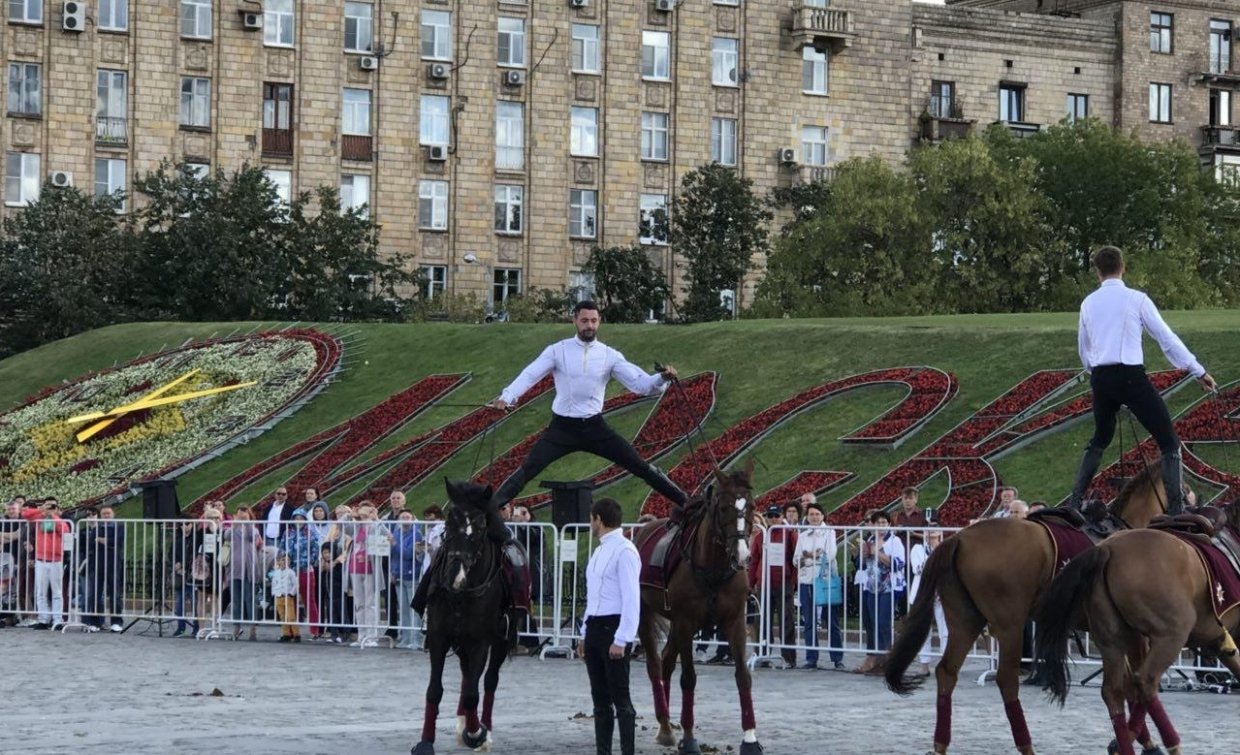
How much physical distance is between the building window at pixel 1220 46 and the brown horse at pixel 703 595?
3453 inches

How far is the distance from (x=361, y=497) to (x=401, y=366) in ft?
32.2

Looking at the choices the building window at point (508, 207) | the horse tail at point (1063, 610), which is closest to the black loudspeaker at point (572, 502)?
the horse tail at point (1063, 610)

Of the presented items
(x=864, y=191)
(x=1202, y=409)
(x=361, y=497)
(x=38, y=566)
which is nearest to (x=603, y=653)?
(x=38, y=566)

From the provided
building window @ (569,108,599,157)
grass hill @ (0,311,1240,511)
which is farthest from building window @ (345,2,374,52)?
grass hill @ (0,311,1240,511)

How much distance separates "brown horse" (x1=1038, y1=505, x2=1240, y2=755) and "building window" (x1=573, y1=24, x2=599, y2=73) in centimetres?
7019

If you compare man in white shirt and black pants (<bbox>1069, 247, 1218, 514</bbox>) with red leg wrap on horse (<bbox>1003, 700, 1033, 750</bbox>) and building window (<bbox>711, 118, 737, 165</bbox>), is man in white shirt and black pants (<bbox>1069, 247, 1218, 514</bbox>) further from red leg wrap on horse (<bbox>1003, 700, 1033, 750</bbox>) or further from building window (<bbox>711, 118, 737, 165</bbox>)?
building window (<bbox>711, 118, 737, 165</bbox>)

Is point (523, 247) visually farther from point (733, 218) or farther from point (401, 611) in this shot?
point (401, 611)

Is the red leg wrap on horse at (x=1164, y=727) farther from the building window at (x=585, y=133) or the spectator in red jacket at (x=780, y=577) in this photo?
the building window at (x=585, y=133)

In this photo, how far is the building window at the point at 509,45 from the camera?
84438 millimetres

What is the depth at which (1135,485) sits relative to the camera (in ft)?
60.2

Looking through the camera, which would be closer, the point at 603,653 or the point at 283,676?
the point at 603,653

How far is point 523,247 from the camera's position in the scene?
3359 inches

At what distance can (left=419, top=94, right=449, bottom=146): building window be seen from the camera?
3292 inches

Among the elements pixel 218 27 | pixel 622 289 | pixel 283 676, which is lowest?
pixel 283 676
